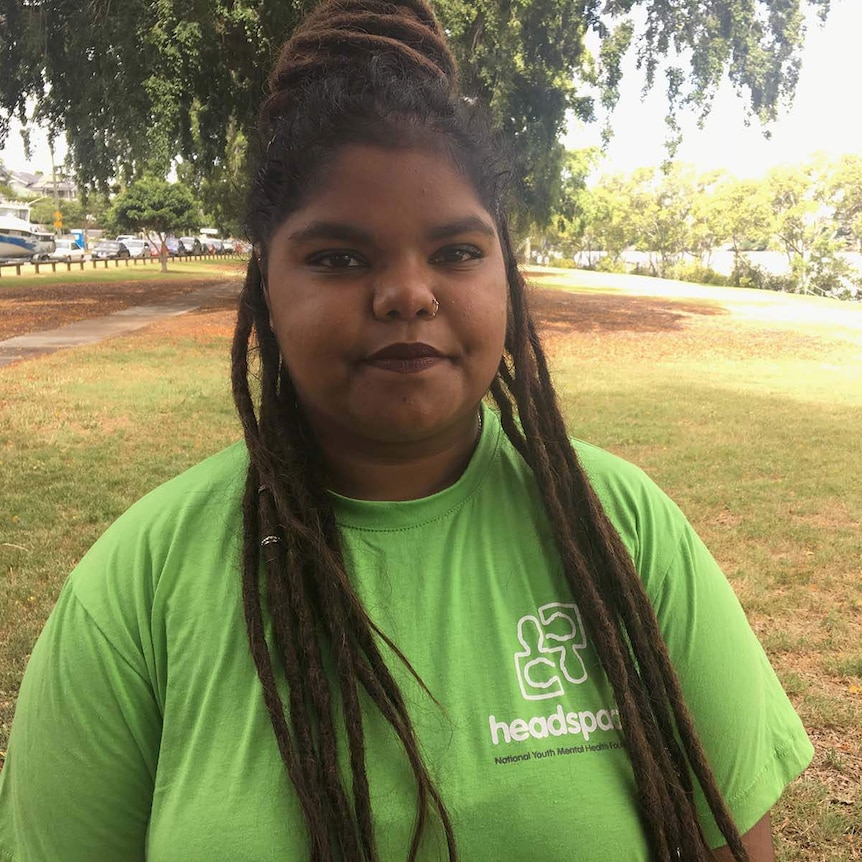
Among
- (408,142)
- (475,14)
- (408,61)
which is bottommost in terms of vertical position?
(408,142)

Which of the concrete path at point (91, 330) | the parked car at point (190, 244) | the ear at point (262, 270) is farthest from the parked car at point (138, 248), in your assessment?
the ear at point (262, 270)

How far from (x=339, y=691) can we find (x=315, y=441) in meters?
0.40

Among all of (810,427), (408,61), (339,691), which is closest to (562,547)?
(339,691)

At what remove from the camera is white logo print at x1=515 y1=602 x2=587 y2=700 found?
113 cm

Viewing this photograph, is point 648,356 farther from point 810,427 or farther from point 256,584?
point 256,584

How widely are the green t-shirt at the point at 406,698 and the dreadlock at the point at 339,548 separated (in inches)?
1.1

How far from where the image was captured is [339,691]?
3.70 ft

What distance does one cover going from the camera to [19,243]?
46.1m

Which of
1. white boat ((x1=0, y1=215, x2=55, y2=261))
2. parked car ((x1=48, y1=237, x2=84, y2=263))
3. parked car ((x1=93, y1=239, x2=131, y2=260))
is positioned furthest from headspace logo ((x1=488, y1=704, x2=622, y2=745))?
parked car ((x1=93, y1=239, x2=131, y2=260))

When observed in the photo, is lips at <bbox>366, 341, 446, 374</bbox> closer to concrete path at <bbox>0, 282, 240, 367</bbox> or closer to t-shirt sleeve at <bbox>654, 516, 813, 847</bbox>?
t-shirt sleeve at <bbox>654, 516, 813, 847</bbox>

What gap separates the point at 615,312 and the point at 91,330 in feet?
42.9

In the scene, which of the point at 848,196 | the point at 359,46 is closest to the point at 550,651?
the point at 359,46

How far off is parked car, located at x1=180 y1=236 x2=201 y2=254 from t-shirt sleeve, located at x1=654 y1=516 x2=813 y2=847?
5466cm

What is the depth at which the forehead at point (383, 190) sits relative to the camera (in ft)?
3.86
